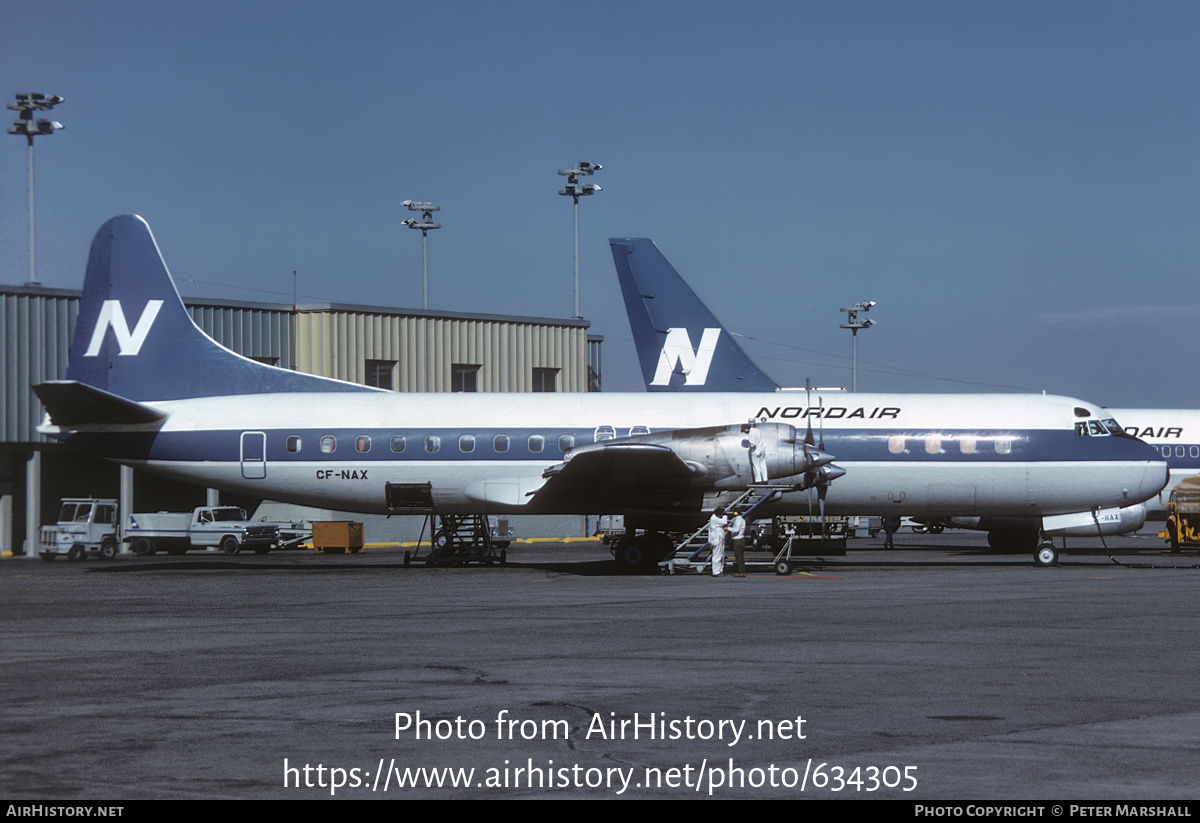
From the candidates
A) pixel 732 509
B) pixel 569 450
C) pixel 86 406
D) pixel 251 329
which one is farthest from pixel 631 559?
pixel 251 329

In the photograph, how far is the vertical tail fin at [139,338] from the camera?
34094 mm

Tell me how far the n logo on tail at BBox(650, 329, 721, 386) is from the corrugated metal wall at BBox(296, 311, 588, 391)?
782 inches

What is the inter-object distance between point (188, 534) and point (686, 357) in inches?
802

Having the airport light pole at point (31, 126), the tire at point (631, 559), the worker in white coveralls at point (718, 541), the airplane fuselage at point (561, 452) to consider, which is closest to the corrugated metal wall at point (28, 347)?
the airport light pole at point (31, 126)

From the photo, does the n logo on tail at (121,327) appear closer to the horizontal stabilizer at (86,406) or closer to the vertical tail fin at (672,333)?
the horizontal stabilizer at (86,406)

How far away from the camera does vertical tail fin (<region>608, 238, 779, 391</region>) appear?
40625 millimetres

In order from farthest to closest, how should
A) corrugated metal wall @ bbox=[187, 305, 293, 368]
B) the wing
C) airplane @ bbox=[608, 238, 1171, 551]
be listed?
corrugated metal wall @ bbox=[187, 305, 293, 368] → airplane @ bbox=[608, 238, 1171, 551] → the wing

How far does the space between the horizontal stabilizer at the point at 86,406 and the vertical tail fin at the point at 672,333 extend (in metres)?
16.0

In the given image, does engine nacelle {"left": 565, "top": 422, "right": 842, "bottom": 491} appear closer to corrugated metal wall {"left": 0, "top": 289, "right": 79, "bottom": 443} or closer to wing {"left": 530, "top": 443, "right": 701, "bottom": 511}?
wing {"left": 530, "top": 443, "right": 701, "bottom": 511}

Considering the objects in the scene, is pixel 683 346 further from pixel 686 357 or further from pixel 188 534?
pixel 188 534

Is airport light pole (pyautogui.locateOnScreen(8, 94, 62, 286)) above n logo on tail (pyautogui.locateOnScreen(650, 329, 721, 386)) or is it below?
above

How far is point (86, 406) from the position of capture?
3138 cm

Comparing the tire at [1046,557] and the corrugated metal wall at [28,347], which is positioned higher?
the corrugated metal wall at [28,347]

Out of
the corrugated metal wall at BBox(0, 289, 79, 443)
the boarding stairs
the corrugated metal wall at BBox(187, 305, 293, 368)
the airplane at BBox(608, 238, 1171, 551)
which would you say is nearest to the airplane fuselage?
the boarding stairs
